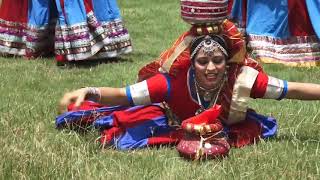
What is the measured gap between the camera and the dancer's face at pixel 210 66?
3.23m

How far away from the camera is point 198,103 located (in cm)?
338

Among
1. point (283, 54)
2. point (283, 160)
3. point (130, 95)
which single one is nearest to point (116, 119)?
point (130, 95)

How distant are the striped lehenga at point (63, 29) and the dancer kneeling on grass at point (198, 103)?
2485 millimetres

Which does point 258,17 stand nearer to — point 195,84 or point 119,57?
point 119,57

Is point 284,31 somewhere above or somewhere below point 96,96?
below

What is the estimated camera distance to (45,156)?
2883 millimetres

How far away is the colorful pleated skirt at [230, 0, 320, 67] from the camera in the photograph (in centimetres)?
628

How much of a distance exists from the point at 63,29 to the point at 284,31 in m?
2.10

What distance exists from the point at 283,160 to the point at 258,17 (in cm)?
377

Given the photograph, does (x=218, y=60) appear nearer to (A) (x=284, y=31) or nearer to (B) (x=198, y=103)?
(B) (x=198, y=103)

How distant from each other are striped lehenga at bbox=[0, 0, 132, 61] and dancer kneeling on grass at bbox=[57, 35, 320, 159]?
8.15 ft

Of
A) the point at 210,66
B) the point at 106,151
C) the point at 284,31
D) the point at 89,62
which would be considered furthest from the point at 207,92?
the point at 284,31

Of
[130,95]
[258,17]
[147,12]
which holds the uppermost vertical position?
[130,95]

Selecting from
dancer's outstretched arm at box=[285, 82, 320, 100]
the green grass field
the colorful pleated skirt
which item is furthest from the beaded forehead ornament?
the colorful pleated skirt
